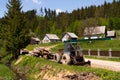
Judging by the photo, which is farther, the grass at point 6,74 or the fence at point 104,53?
the fence at point 104,53

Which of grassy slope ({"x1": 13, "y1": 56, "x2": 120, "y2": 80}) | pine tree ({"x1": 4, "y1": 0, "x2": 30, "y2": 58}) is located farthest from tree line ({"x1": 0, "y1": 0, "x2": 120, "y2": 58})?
grassy slope ({"x1": 13, "y1": 56, "x2": 120, "y2": 80})

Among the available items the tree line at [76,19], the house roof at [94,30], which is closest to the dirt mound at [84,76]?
the house roof at [94,30]

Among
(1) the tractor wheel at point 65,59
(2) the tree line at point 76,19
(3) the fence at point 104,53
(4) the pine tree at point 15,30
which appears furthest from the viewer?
(2) the tree line at point 76,19

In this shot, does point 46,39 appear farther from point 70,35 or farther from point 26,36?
point 26,36

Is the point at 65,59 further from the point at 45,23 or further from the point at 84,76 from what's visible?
the point at 45,23

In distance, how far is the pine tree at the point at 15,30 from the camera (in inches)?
2186

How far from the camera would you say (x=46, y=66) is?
A: 34.4 m

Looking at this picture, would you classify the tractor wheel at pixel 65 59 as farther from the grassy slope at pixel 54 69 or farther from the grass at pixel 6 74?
the grass at pixel 6 74

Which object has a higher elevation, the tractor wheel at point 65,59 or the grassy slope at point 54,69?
the tractor wheel at point 65,59

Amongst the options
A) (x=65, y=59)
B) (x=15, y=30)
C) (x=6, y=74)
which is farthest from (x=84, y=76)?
(x=15, y=30)

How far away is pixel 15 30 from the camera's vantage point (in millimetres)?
56188

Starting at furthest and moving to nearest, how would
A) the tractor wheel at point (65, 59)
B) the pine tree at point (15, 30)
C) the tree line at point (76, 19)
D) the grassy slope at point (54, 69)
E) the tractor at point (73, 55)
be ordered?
1. the tree line at point (76, 19)
2. the pine tree at point (15, 30)
3. the tractor wheel at point (65, 59)
4. the tractor at point (73, 55)
5. the grassy slope at point (54, 69)

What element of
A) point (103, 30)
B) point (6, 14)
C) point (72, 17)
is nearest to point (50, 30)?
point (72, 17)

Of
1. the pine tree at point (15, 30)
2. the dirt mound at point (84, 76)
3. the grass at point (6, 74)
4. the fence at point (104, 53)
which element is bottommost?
the grass at point (6, 74)
